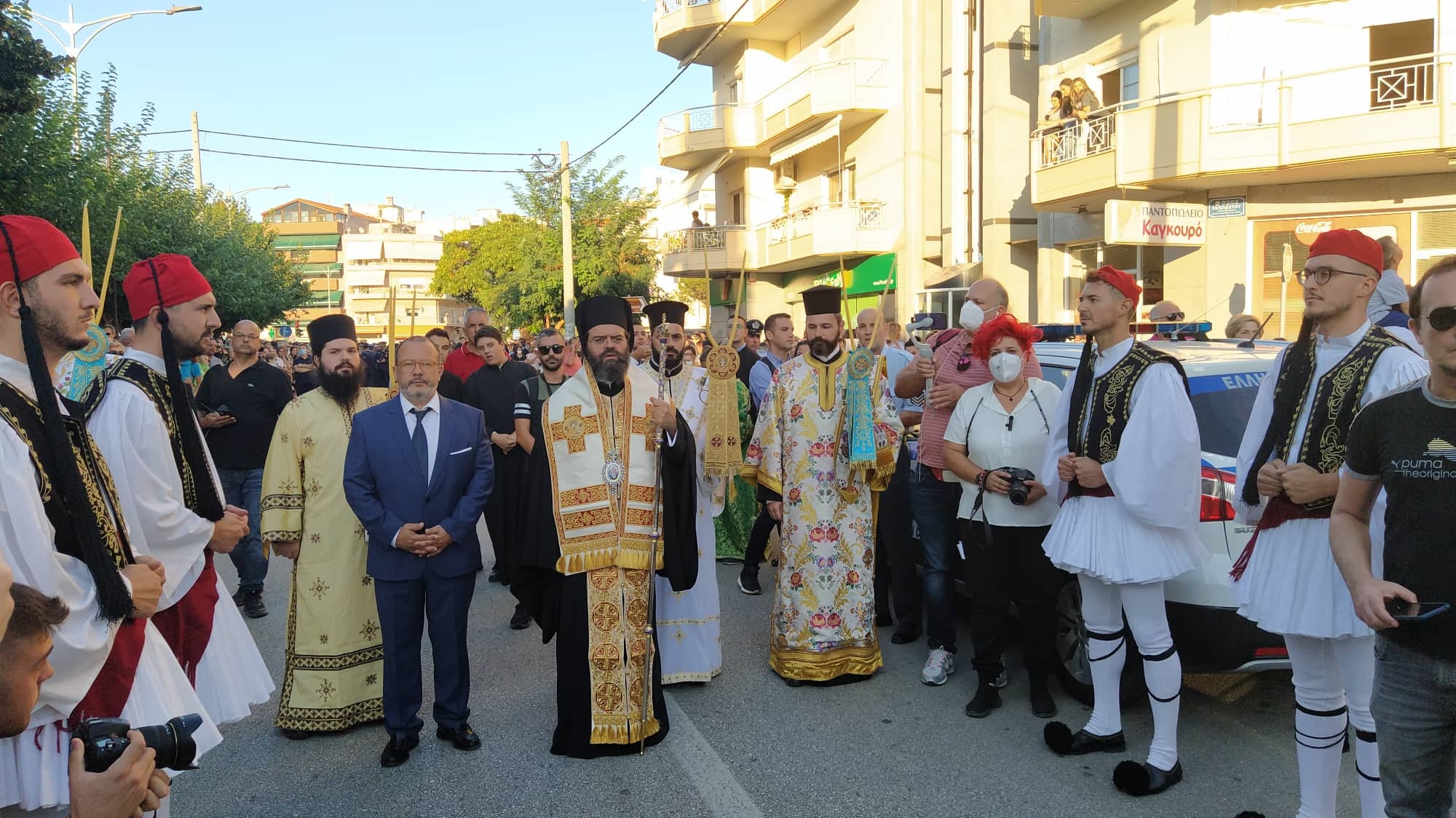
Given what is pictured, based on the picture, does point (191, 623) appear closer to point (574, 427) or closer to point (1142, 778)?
point (574, 427)

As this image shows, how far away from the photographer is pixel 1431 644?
2.70m

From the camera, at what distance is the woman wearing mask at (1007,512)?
17.0 feet

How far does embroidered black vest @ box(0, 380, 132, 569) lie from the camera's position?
2.24m

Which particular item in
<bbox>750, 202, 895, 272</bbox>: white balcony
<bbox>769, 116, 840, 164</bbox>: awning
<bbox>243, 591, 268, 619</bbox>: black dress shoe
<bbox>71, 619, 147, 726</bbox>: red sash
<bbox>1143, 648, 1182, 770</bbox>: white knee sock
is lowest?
<bbox>243, 591, 268, 619</bbox>: black dress shoe

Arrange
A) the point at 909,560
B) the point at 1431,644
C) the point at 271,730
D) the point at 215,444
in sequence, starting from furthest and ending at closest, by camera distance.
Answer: the point at 215,444
the point at 909,560
the point at 271,730
the point at 1431,644

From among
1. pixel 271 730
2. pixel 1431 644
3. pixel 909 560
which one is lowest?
pixel 271 730

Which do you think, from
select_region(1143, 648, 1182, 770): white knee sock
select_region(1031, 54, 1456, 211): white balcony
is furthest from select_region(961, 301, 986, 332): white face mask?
select_region(1031, 54, 1456, 211): white balcony

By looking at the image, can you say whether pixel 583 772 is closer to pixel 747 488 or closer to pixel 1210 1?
pixel 747 488

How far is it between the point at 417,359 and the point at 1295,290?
14.8 metres

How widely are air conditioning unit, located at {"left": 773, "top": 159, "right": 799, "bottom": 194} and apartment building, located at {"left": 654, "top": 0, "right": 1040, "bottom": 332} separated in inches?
2.2

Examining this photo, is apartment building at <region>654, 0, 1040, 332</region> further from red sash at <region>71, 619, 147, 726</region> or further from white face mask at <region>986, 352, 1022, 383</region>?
red sash at <region>71, 619, 147, 726</region>

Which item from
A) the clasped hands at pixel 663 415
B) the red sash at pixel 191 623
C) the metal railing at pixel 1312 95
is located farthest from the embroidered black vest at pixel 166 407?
the metal railing at pixel 1312 95

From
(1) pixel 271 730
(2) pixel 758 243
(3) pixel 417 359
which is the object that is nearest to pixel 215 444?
(1) pixel 271 730

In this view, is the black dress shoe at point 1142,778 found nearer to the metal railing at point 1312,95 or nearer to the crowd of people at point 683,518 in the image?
→ the crowd of people at point 683,518
